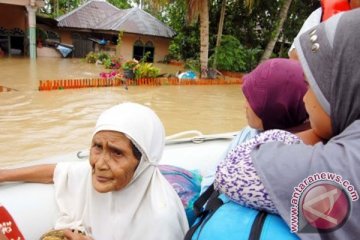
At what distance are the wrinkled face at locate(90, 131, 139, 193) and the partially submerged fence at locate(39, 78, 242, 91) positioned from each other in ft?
27.4

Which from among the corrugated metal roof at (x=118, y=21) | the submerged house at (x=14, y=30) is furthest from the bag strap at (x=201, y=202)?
the corrugated metal roof at (x=118, y=21)

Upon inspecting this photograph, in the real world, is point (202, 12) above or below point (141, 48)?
above

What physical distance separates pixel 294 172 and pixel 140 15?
1999cm

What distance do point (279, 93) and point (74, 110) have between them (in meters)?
6.63

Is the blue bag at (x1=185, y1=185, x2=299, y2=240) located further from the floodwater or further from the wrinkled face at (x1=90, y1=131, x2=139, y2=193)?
the floodwater

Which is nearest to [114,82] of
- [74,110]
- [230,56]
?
[74,110]

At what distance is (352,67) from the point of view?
2.96ft

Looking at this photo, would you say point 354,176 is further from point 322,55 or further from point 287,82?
point 287,82

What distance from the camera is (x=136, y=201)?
1566 millimetres

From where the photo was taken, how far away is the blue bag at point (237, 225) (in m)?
0.99

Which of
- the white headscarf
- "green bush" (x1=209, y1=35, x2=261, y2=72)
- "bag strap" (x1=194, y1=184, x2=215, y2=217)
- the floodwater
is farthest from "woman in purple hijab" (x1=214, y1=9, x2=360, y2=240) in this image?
Result: "green bush" (x1=209, y1=35, x2=261, y2=72)

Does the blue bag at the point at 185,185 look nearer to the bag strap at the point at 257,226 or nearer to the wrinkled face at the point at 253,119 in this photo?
the wrinkled face at the point at 253,119

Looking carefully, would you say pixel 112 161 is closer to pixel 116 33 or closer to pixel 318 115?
pixel 318 115

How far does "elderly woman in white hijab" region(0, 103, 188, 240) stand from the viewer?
1498 mm
